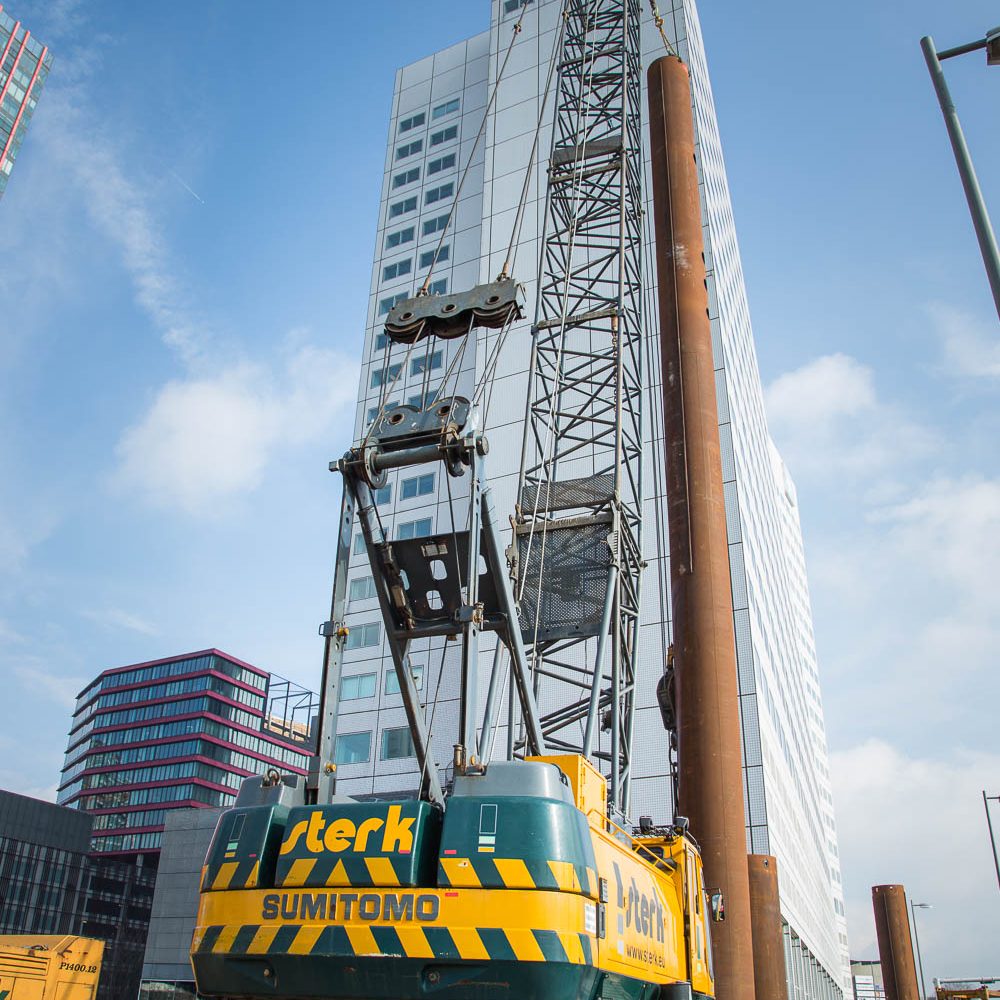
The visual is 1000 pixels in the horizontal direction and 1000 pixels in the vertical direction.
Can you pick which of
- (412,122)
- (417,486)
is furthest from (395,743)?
(412,122)

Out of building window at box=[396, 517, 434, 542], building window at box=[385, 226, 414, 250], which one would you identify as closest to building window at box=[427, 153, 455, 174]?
building window at box=[385, 226, 414, 250]

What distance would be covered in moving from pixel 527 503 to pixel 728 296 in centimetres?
3568

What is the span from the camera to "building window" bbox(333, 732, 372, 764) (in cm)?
4634

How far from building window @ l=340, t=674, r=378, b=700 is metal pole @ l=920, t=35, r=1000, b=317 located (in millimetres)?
41603

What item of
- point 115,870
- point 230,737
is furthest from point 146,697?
point 115,870

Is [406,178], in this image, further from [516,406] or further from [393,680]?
[393,680]

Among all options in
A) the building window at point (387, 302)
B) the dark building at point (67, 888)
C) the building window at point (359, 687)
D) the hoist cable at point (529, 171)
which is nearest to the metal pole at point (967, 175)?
the hoist cable at point (529, 171)

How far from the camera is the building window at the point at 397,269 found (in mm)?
61428

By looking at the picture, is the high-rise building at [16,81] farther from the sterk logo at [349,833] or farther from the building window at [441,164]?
the sterk logo at [349,833]

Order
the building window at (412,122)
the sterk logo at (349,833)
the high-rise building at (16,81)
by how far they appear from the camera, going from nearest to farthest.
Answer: the sterk logo at (349,833) → the building window at (412,122) → the high-rise building at (16,81)

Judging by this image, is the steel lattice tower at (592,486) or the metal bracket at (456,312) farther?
the steel lattice tower at (592,486)

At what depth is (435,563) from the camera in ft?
39.2

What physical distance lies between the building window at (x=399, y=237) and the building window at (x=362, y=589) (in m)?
24.9

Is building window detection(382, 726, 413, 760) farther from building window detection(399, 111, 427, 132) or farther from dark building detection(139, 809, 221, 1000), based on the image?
building window detection(399, 111, 427, 132)
